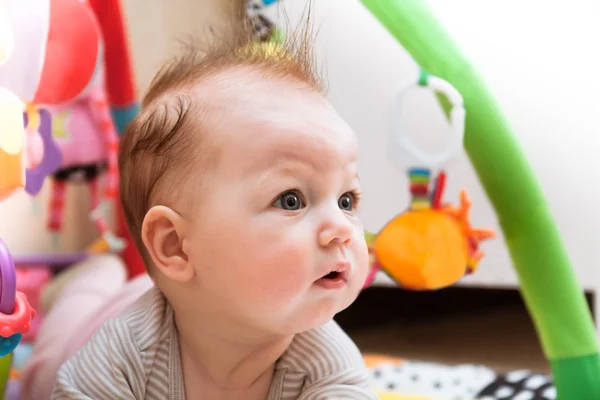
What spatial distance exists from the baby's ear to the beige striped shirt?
8 centimetres

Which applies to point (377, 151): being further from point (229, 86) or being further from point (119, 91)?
point (119, 91)

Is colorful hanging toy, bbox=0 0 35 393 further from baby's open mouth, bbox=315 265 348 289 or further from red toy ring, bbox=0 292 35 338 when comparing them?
baby's open mouth, bbox=315 265 348 289

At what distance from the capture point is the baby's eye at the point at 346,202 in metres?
0.57

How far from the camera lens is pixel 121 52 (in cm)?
102

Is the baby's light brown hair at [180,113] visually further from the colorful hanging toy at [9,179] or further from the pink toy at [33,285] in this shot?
the pink toy at [33,285]

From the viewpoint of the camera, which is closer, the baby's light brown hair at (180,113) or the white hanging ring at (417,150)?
the baby's light brown hair at (180,113)

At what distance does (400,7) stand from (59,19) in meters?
0.31

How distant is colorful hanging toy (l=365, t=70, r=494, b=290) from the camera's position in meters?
0.68

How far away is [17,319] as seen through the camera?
0.55 m

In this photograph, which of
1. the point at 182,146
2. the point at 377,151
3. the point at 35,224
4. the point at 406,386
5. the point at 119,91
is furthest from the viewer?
the point at 35,224

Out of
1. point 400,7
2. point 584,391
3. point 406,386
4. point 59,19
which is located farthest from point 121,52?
point 584,391

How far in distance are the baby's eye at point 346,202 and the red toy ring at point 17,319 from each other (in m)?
0.24

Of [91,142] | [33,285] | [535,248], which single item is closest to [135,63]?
[91,142]

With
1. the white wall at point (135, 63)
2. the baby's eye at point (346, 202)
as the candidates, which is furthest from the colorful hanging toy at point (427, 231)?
the white wall at point (135, 63)
